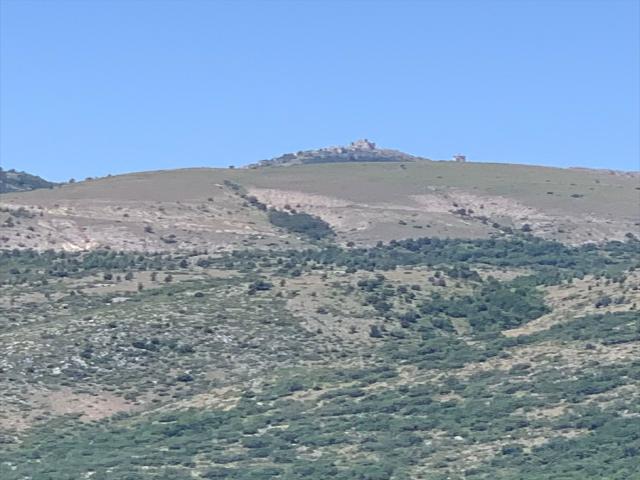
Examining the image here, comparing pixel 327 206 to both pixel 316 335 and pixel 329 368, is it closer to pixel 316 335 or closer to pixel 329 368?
pixel 316 335

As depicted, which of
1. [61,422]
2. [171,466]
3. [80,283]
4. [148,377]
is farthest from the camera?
[80,283]

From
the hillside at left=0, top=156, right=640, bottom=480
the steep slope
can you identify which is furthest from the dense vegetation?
the steep slope

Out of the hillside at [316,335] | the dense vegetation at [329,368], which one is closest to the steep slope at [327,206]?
the hillside at [316,335]

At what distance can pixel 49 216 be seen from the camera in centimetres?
15812

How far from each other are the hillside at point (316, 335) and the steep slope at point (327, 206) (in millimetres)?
354

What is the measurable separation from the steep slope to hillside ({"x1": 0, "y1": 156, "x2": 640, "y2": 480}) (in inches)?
13.9

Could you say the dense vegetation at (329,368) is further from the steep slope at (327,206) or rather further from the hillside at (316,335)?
the steep slope at (327,206)

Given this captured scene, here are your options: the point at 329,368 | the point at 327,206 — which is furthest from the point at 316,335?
the point at 327,206

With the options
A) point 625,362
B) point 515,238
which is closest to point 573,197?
point 515,238

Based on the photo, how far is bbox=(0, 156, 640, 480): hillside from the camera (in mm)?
94750

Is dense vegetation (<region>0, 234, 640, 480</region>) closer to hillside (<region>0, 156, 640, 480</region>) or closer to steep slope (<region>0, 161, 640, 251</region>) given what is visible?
hillside (<region>0, 156, 640, 480</region>)

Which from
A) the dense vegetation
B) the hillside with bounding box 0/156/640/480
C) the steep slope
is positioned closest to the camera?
the dense vegetation

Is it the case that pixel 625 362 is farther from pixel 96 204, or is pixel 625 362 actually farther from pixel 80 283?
pixel 96 204

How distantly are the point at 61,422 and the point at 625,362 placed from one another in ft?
89.0
